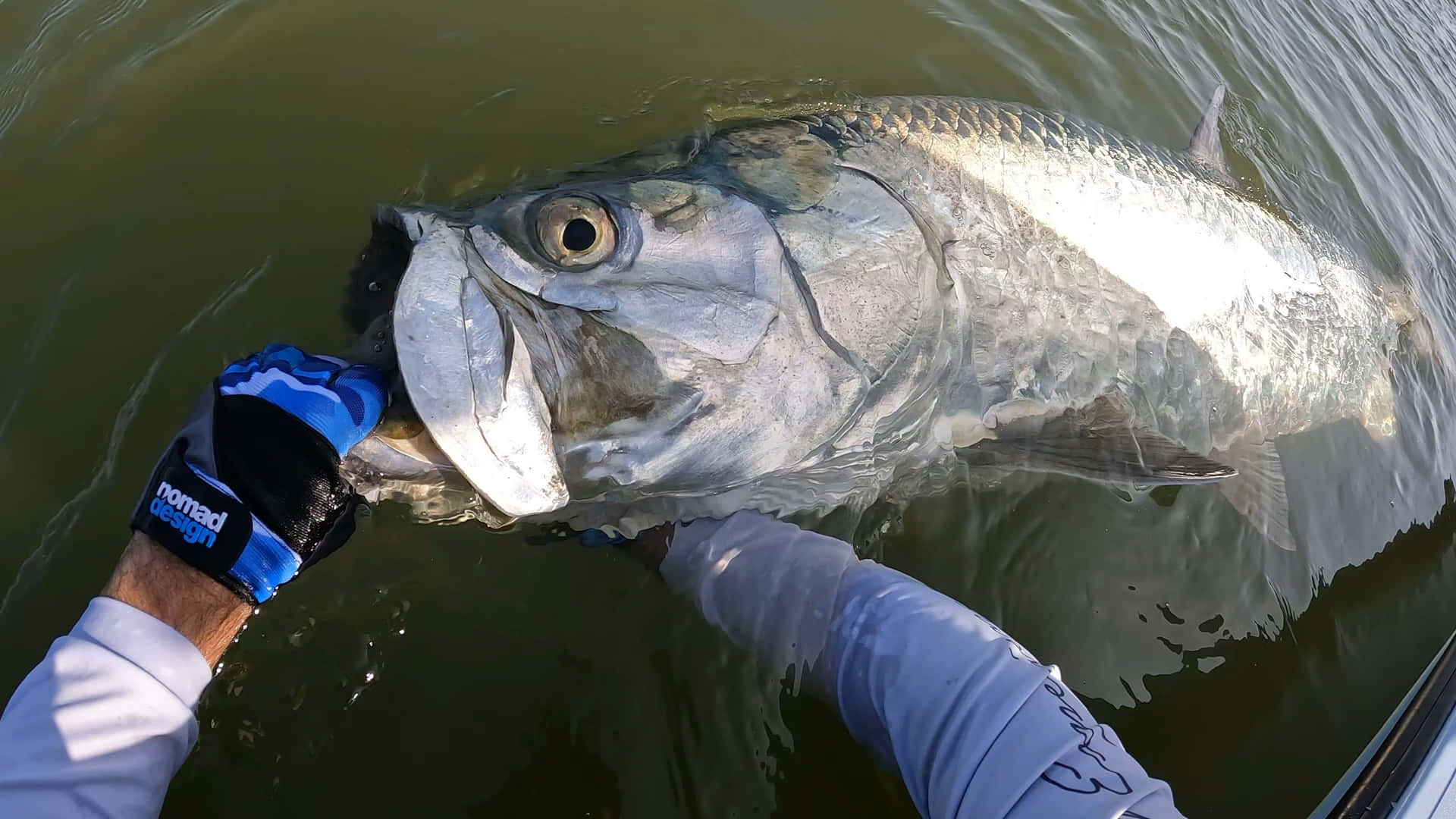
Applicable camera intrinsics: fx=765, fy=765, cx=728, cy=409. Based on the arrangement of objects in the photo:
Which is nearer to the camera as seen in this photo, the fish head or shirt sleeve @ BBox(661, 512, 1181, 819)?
shirt sleeve @ BBox(661, 512, 1181, 819)

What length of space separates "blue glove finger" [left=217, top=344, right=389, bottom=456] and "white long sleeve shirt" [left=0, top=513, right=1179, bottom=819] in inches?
17.9

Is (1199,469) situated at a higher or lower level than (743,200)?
lower

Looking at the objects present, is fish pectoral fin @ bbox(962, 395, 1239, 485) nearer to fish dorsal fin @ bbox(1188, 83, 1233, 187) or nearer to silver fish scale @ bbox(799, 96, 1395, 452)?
silver fish scale @ bbox(799, 96, 1395, 452)

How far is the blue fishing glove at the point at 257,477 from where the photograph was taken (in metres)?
1.45

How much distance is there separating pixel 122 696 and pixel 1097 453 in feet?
8.36

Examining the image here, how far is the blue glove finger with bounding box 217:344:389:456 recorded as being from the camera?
149cm

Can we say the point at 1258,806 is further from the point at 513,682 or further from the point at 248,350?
the point at 248,350

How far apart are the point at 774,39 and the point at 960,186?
213 centimetres

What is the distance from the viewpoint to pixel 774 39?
3953 mm

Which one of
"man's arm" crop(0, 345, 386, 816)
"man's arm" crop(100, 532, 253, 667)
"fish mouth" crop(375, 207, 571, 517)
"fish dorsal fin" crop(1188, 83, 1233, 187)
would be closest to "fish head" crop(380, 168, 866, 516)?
"fish mouth" crop(375, 207, 571, 517)

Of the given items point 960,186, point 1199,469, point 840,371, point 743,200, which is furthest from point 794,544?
point 1199,469

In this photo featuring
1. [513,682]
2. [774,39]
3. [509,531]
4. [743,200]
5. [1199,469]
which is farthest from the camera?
[774,39]

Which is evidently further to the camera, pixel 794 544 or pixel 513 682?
pixel 513 682

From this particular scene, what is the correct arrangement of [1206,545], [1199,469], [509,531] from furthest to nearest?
1. [1206,545]
2. [1199,469]
3. [509,531]
